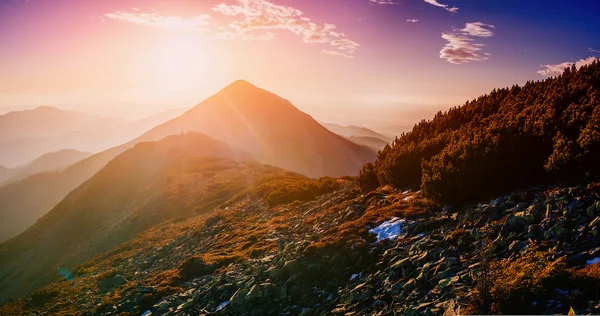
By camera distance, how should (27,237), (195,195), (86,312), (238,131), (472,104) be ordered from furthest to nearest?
(238,131) → (27,237) → (195,195) → (472,104) → (86,312)

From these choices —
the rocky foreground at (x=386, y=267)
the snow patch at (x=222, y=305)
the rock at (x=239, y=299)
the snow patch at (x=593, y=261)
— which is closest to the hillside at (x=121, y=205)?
the rocky foreground at (x=386, y=267)

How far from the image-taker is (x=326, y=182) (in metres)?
30.3

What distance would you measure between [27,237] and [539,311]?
88.8 metres

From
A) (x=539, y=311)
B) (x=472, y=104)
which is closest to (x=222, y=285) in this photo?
(x=539, y=311)

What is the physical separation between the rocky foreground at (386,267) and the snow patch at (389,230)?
0.08 metres

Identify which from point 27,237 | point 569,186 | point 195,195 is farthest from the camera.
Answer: point 27,237

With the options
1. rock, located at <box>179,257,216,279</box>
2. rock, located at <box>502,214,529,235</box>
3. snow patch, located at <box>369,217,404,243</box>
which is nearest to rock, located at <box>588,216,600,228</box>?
rock, located at <box>502,214,529,235</box>

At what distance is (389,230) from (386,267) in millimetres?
2736

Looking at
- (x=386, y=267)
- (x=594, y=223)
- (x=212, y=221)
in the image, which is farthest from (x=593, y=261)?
(x=212, y=221)

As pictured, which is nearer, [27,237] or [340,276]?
[340,276]

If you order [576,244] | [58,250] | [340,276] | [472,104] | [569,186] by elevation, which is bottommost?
[58,250]

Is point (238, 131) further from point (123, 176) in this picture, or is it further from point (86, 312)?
point (86, 312)

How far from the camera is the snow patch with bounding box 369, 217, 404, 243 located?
44.0ft

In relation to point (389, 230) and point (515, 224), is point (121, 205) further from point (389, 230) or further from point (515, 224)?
point (515, 224)
